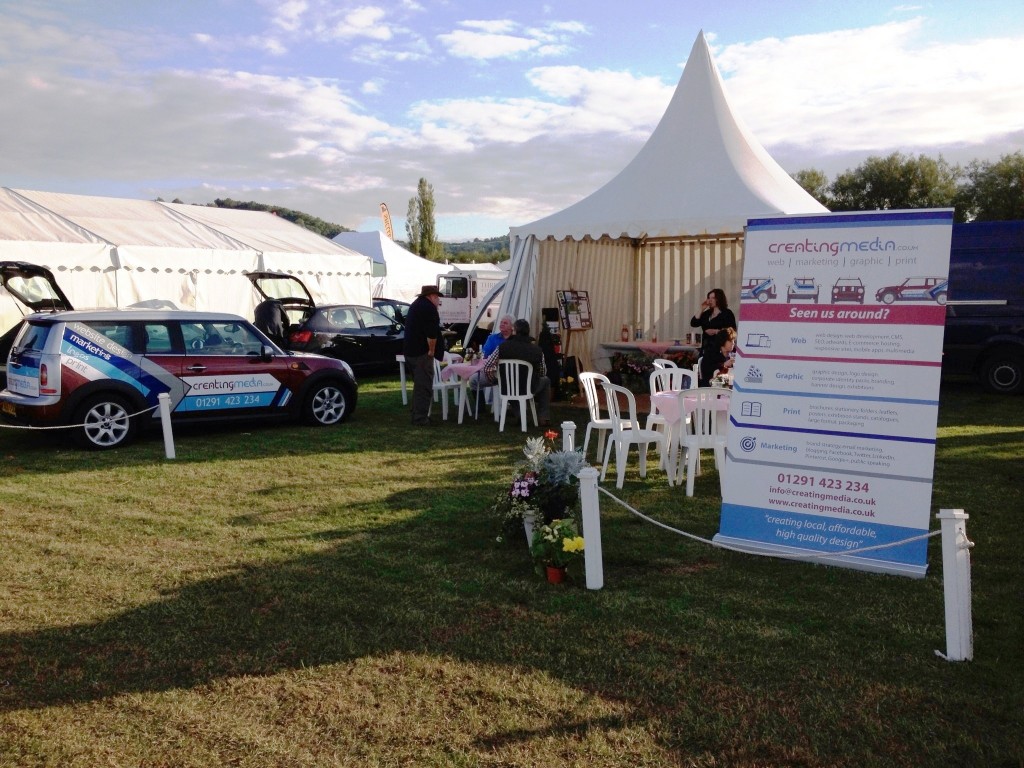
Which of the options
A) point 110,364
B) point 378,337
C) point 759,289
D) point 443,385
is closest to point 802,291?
point 759,289

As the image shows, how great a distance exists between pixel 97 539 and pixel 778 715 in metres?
4.69

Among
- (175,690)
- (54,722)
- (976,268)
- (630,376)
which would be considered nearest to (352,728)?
(175,690)

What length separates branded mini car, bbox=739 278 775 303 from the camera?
5.52 meters

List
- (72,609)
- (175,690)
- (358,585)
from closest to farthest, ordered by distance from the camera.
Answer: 1. (175,690)
2. (72,609)
3. (358,585)

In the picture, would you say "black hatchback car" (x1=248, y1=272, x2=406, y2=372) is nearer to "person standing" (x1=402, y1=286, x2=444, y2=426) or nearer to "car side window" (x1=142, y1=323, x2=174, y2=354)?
"person standing" (x1=402, y1=286, x2=444, y2=426)

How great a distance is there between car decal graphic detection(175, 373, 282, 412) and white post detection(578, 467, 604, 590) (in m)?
5.92

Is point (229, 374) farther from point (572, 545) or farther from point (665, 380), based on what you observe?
point (572, 545)

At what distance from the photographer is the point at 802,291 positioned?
5395mm

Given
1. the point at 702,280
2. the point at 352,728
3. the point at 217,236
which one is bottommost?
the point at 352,728

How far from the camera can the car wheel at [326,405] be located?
34.3 feet

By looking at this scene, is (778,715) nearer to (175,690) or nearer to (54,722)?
(175,690)

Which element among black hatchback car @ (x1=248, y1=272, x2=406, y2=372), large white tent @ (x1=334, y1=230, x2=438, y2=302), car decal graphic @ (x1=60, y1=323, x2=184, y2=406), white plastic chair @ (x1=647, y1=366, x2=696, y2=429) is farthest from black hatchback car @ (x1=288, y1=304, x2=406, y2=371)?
large white tent @ (x1=334, y1=230, x2=438, y2=302)

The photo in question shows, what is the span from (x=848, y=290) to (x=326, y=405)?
7.06 metres

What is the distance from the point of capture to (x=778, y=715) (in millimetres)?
3461
